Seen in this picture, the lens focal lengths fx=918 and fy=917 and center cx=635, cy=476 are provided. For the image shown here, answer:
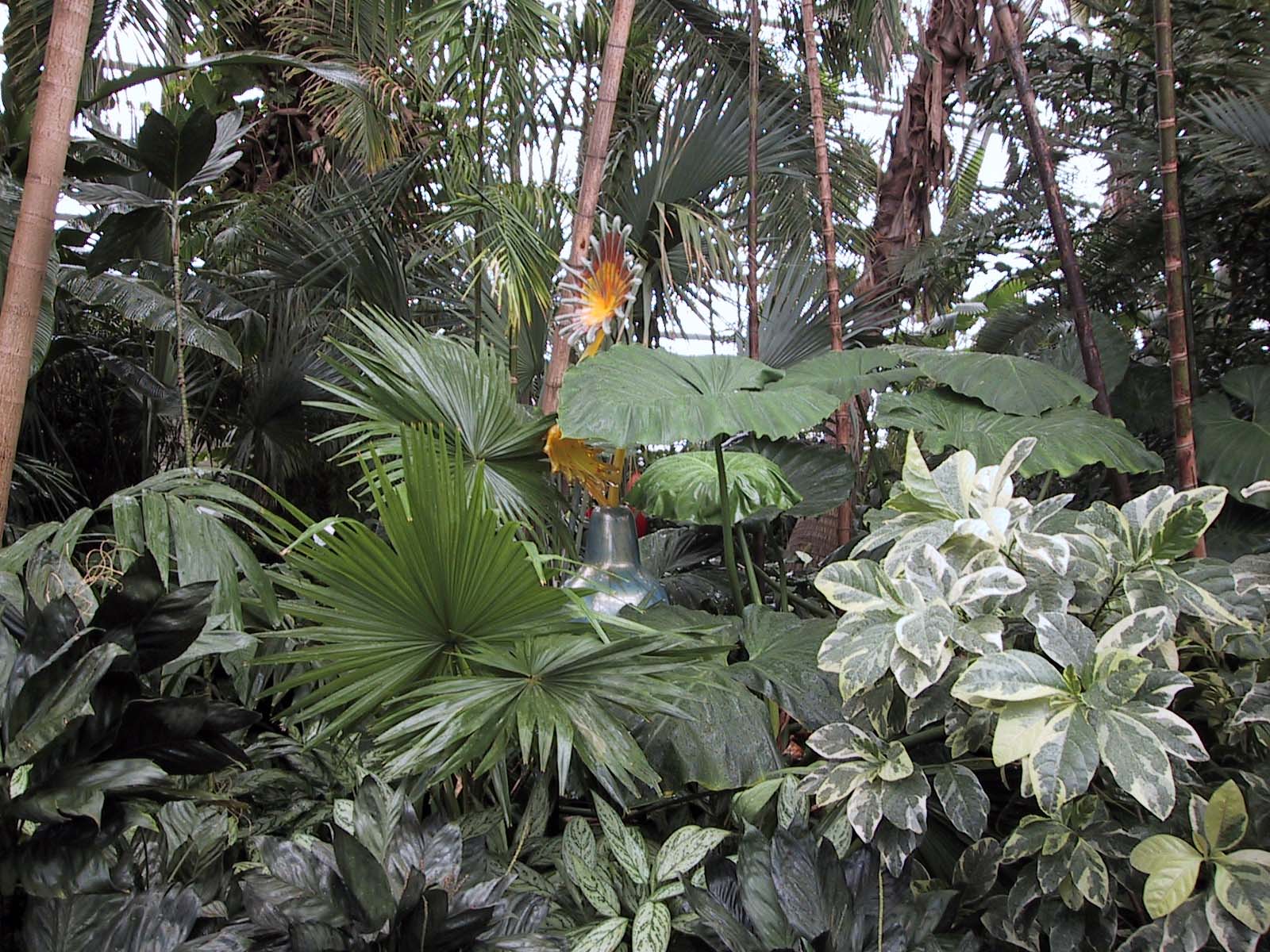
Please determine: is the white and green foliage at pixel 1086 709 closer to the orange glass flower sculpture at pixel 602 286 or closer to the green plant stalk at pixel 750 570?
the green plant stalk at pixel 750 570

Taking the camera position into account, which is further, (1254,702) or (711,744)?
(711,744)

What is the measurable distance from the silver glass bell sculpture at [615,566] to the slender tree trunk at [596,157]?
0.41 metres

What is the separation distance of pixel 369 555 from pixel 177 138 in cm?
119

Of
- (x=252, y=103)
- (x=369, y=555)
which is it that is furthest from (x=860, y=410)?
(x=252, y=103)

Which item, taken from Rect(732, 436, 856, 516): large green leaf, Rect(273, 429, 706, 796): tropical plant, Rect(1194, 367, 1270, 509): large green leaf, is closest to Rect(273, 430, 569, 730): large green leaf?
Rect(273, 429, 706, 796): tropical plant

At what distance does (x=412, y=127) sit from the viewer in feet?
10.9

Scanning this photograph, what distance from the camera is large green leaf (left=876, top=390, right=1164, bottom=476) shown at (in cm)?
164

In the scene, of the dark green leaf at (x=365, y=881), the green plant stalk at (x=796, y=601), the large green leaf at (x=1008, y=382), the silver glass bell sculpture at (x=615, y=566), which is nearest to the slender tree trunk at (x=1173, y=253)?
the large green leaf at (x=1008, y=382)

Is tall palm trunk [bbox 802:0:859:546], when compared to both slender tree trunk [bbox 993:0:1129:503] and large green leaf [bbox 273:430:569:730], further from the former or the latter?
large green leaf [bbox 273:430:569:730]

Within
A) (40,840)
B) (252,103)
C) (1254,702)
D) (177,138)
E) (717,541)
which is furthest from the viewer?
(252,103)

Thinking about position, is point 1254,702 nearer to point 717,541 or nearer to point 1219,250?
point 717,541

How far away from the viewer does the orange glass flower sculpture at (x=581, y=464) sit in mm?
1580

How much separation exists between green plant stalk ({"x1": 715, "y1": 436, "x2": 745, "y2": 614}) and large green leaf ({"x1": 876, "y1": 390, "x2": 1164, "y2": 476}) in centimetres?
38

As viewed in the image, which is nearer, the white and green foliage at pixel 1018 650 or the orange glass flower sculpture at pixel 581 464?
the white and green foliage at pixel 1018 650
